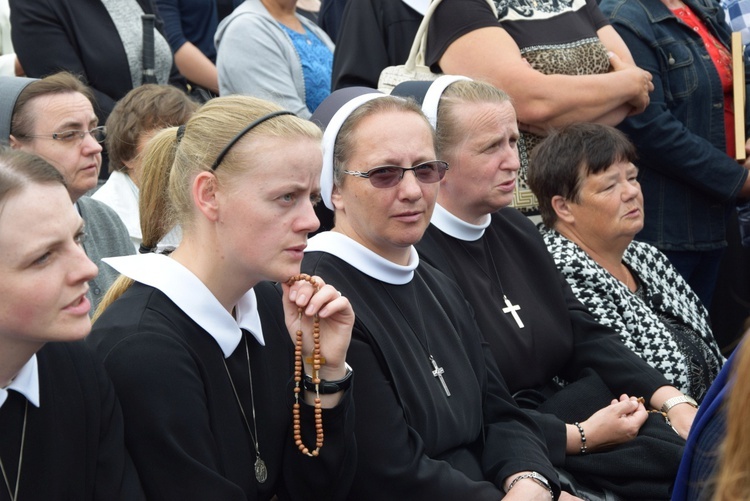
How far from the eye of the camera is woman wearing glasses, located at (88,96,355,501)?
2.43 metres

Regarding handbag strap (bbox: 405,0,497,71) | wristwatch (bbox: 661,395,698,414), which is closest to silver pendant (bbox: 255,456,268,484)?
wristwatch (bbox: 661,395,698,414)

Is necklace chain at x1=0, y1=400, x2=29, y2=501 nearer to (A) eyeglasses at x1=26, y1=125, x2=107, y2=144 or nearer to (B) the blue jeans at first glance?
(A) eyeglasses at x1=26, y1=125, x2=107, y2=144

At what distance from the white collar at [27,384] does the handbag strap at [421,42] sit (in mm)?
2530

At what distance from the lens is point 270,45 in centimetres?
514

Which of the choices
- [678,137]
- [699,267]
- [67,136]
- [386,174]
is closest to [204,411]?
[386,174]

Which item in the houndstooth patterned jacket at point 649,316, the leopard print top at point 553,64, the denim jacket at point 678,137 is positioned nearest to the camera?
the houndstooth patterned jacket at point 649,316

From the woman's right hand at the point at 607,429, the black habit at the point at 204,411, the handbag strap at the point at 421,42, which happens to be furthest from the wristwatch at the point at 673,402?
the handbag strap at the point at 421,42

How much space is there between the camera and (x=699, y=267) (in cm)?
532

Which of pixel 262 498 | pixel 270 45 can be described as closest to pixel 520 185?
pixel 270 45

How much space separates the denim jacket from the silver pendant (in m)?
3.05

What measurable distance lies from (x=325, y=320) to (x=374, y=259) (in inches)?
18.6

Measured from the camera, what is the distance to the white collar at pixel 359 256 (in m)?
3.11

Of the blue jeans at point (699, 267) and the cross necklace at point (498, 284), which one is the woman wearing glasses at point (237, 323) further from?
the blue jeans at point (699, 267)

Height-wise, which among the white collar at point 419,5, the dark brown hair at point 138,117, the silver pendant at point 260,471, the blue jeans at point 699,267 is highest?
the white collar at point 419,5
